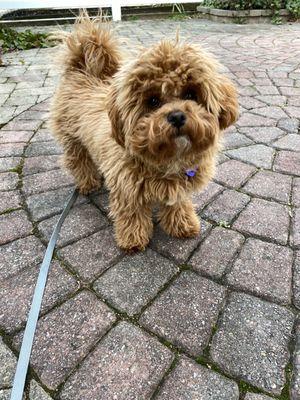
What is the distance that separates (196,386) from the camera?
78.4 inches

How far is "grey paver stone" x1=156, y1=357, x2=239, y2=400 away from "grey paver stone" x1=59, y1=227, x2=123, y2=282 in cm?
89

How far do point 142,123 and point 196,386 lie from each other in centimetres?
145

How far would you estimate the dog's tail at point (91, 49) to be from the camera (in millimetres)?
3033

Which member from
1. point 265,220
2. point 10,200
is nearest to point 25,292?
point 10,200

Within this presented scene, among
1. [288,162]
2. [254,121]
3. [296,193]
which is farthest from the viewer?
[254,121]

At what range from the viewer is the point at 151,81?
2146 millimetres

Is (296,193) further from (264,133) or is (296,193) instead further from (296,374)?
(296,374)

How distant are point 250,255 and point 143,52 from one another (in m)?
1.57

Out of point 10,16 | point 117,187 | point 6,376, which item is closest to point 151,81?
point 117,187

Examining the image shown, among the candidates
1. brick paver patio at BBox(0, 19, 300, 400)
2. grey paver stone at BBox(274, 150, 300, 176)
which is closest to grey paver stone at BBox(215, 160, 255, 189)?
brick paver patio at BBox(0, 19, 300, 400)

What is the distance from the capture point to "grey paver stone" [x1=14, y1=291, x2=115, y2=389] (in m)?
2.09

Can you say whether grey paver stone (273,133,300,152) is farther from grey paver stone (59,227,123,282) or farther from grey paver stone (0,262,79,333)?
grey paver stone (0,262,79,333)

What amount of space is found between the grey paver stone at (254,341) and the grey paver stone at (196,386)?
0.27 ft

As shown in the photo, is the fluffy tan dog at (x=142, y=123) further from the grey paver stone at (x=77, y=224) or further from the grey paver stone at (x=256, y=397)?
the grey paver stone at (x=256, y=397)
